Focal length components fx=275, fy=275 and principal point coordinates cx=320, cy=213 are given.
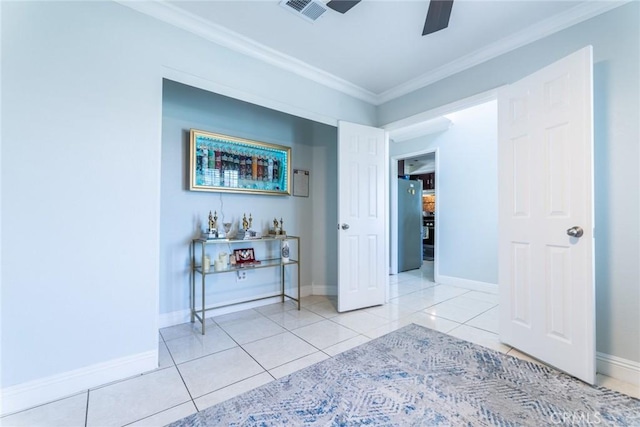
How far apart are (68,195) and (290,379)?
1784 millimetres

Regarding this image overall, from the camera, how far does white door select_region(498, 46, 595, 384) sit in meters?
1.73

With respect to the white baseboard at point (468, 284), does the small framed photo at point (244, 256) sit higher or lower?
higher

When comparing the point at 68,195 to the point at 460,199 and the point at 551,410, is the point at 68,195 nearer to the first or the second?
the point at 551,410

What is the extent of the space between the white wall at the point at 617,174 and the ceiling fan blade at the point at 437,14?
3.53ft

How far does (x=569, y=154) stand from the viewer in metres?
1.82

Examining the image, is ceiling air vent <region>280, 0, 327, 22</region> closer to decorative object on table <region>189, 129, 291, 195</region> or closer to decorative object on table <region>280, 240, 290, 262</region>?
decorative object on table <region>189, 129, 291, 195</region>

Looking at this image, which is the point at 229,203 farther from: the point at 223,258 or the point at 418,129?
the point at 418,129

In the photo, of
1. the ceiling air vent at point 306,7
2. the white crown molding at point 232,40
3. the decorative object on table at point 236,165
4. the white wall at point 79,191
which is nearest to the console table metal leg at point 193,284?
the decorative object on table at point 236,165

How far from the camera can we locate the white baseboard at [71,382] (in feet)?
4.92

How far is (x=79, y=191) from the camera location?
1688 millimetres

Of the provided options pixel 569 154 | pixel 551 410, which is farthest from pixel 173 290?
pixel 569 154

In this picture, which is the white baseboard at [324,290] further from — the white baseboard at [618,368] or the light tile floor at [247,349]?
the white baseboard at [618,368]

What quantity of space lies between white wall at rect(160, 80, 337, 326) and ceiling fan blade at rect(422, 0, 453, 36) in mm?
1819

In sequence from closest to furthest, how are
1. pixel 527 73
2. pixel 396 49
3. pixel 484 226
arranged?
pixel 527 73 → pixel 396 49 → pixel 484 226
